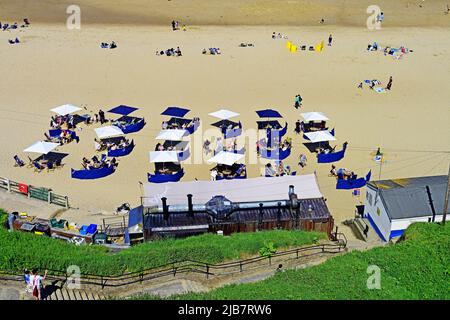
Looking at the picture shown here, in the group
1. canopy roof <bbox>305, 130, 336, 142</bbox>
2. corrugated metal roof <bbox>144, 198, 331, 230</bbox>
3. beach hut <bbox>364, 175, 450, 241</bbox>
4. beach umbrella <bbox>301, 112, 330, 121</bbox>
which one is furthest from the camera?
beach umbrella <bbox>301, 112, 330, 121</bbox>

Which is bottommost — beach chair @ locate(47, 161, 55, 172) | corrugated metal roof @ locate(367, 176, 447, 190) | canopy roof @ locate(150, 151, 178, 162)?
beach chair @ locate(47, 161, 55, 172)

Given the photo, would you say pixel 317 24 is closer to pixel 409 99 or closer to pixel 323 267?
pixel 409 99

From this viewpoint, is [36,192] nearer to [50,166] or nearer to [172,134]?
[50,166]

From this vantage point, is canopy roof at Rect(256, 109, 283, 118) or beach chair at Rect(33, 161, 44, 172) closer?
beach chair at Rect(33, 161, 44, 172)

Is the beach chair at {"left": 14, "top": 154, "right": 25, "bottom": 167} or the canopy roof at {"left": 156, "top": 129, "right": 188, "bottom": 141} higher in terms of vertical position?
the canopy roof at {"left": 156, "top": 129, "right": 188, "bottom": 141}

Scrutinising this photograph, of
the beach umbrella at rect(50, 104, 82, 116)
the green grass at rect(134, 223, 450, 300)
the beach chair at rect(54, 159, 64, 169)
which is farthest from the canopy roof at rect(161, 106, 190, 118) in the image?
the green grass at rect(134, 223, 450, 300)

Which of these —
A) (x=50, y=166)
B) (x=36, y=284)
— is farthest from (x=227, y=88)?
(x=36, y=284)

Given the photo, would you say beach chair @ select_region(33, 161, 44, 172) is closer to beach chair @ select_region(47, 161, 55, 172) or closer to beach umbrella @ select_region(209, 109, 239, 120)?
beach chair @ select_region(47, 161, 55, 172)
